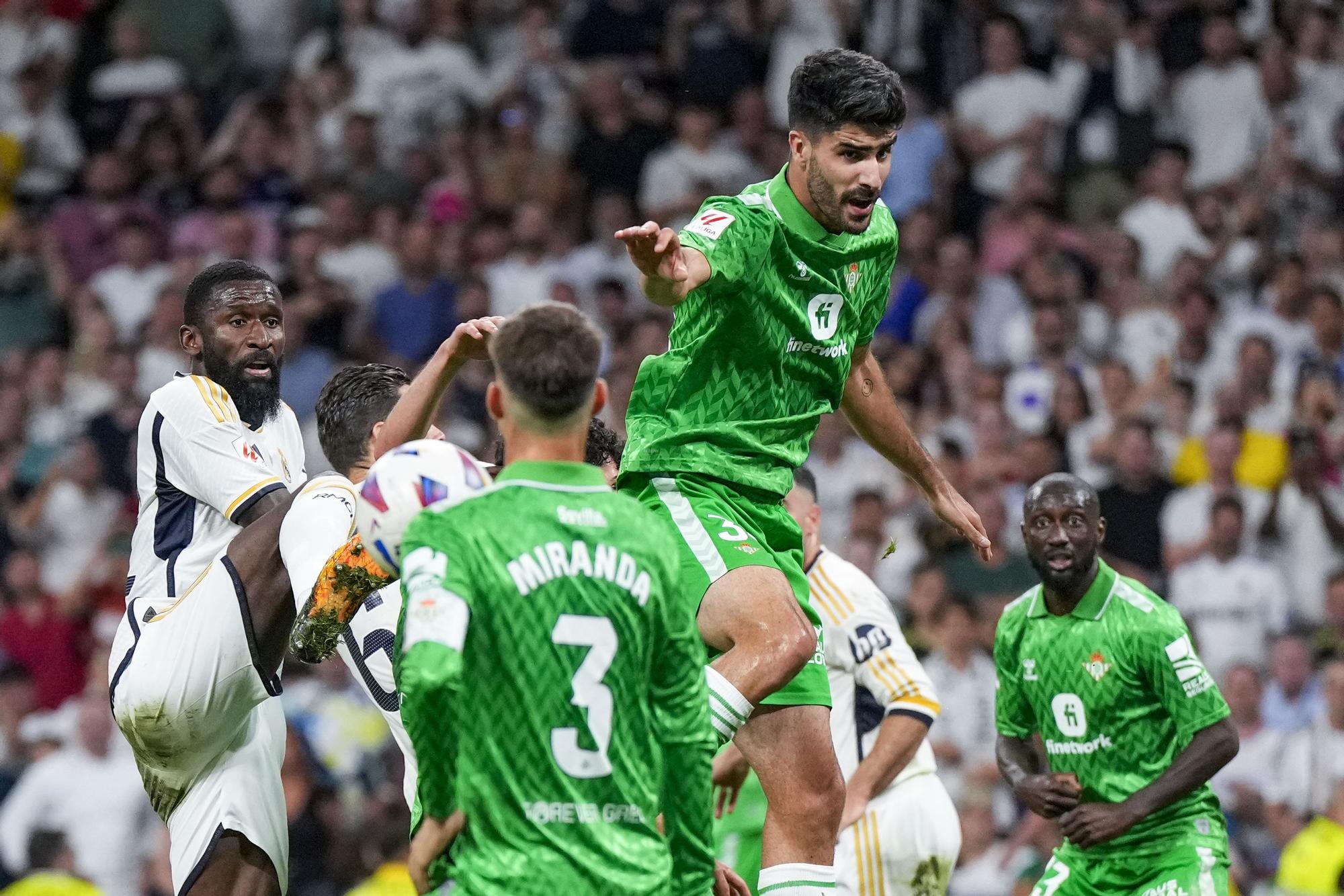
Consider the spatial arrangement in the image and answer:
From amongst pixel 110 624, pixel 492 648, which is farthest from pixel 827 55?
pixel 110 624

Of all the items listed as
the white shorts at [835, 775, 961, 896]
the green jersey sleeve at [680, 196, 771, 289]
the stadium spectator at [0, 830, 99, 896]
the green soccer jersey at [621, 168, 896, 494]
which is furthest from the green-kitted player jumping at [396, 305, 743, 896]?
the stadium spectator at [0, 830, 99, 896]

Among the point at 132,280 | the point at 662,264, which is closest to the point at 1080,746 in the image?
the point at 662,264

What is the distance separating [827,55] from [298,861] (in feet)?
23.0

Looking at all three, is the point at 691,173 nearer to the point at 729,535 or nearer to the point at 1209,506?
the point at 1209,506

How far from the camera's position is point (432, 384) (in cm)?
551

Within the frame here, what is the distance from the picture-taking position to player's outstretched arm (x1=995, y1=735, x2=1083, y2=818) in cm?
771

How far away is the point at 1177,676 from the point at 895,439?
1843 millimetres

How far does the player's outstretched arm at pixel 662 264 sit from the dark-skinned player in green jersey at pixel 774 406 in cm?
6

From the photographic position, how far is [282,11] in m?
16.2

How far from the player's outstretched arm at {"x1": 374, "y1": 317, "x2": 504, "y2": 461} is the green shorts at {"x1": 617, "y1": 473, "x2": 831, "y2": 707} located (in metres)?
0.71

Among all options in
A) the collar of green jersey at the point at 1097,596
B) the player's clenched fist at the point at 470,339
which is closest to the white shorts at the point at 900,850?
the collar of green jersey at the point at 1097,596

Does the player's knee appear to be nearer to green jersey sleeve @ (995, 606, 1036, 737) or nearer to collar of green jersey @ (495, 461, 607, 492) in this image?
collar of green jersey @ (495, 461, 607, 492)

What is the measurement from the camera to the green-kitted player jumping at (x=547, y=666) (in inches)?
168

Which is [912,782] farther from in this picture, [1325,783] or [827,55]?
[827,55]
